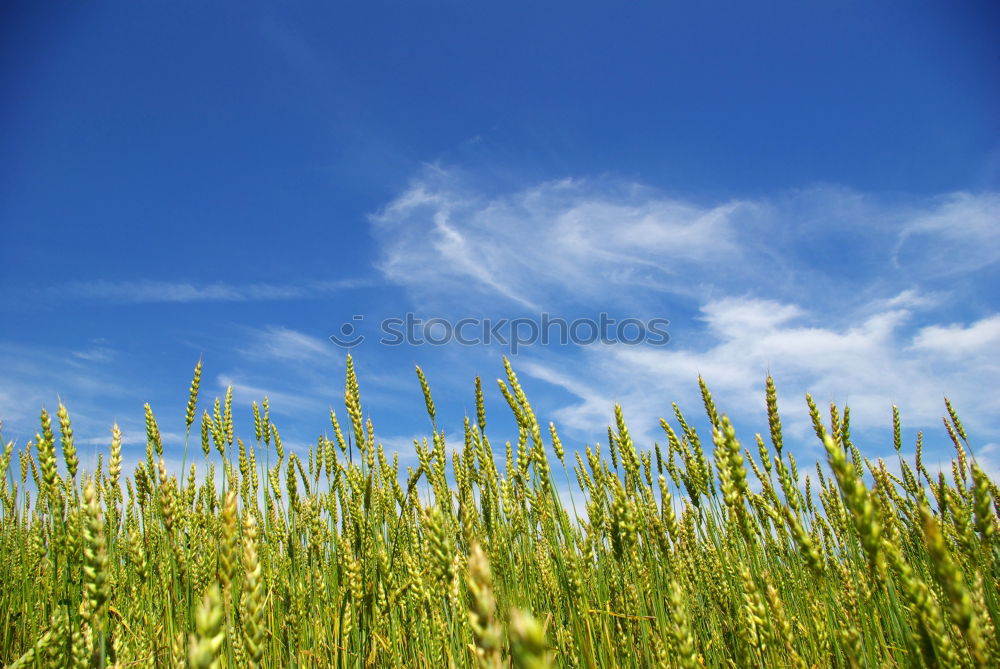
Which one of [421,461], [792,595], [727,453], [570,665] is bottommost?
[570,665]

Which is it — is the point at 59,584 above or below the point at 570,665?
above

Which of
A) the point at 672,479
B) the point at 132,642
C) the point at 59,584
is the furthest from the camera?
the point at 672,479

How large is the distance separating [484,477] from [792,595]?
146 centimetres

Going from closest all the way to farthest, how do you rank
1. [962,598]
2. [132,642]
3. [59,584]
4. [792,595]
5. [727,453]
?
[962,598], [727,453], [132,642], [792,595], [59,584]

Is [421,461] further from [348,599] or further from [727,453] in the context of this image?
[727,453]

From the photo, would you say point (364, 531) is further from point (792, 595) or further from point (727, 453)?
point (792, 595)

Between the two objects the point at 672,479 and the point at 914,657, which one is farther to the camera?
the point at 672,479

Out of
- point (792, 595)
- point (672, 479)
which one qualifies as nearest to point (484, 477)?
point (672, 479)

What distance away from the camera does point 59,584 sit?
2.85m

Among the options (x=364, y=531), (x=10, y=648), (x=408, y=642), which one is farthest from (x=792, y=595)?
(x=10, y=648)

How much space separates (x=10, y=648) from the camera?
3.36 m

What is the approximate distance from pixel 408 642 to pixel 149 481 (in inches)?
55.4

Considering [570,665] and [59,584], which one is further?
[59,584]

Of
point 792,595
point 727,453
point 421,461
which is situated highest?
point 421,461
